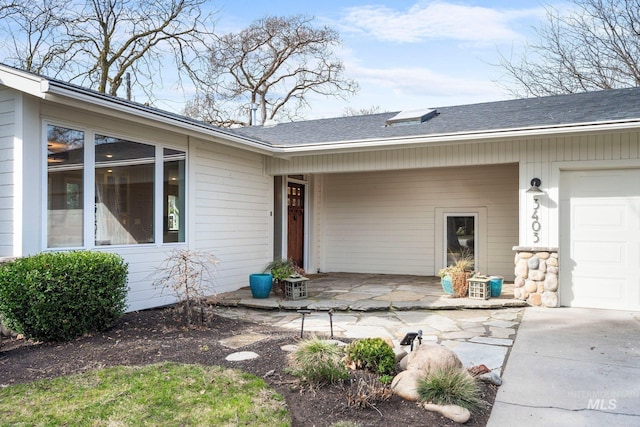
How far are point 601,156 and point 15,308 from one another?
6.90 metres

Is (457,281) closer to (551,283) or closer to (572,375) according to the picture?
(551,283)

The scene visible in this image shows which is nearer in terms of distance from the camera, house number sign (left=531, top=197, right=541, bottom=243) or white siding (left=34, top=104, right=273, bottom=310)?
white siding (left=34, top=104, right=273, bottom=310)

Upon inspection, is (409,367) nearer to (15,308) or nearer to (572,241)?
(15,308)

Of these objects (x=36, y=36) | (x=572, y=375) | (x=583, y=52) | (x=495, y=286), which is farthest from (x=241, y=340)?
(x=583, y=52)

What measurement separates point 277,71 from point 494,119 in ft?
40.5

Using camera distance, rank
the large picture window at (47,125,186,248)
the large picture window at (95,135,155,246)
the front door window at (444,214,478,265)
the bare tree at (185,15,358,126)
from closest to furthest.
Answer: the large picture window at (47,125,186,248), the large picture window at (95,135,155,246), the front door window at (444,214,478,265), the bare tree at (185,15,358,126)

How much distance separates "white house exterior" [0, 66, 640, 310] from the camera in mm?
4730

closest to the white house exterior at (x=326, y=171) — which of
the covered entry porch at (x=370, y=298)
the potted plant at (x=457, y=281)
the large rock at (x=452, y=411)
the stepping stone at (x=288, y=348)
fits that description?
the covered entry porch at (x=370, y=298)

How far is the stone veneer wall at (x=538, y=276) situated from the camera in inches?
238

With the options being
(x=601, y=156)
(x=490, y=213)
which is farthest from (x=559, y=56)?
(x=601, y=156)

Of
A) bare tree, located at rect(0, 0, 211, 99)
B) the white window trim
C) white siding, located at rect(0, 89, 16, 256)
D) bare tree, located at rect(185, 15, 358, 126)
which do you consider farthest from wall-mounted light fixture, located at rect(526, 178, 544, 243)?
bare tree, located at rect(185, 15, 358, 126)

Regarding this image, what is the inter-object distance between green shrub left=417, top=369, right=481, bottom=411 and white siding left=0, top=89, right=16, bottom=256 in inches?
166

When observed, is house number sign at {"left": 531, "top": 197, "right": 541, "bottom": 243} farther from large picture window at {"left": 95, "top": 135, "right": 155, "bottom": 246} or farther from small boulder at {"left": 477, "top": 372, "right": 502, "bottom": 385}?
large picture window at {"left": 95, "top": 135, "right": 155, "bottom": 246}

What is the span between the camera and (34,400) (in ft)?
9.37
